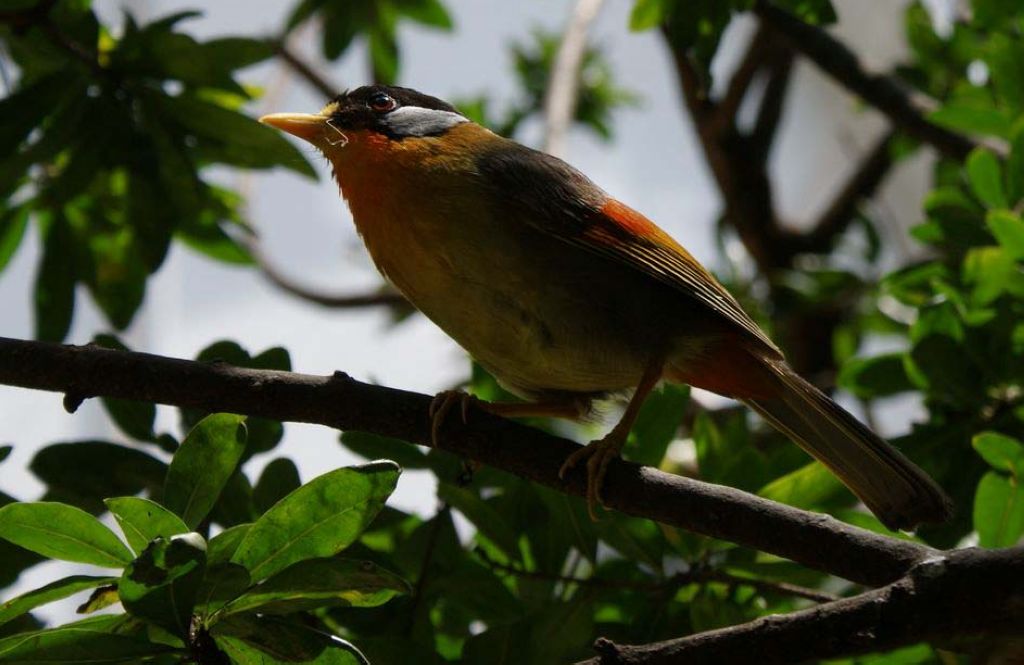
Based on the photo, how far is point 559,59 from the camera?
508 cm

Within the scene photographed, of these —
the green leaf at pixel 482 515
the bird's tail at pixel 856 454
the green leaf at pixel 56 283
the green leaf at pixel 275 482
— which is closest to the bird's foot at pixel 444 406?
the green leaf at pixel 482 515

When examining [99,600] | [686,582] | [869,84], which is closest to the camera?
[99,600]

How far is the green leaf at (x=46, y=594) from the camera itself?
6.16ft

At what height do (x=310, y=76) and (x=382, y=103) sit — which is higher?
(x=310, y=76)

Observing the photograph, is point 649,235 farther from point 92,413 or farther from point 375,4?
point 92,413

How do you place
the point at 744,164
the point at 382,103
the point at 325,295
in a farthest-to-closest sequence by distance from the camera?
the point at 325,295 → the point at 744,164 → the point at 382,103

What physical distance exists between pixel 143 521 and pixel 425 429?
60cm

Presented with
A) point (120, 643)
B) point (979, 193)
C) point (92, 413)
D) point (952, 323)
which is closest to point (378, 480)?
point (120, 643)

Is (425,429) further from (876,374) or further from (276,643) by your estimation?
(876,374)

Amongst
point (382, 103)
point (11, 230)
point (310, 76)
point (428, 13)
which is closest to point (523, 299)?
point (382, 103)

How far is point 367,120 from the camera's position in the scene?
3373 mm

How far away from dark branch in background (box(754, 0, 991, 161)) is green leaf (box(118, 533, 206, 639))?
2891 millimetres

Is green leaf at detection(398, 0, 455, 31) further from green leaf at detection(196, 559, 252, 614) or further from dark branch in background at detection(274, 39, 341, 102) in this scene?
green leaf at detection(196, 559, 252, 614)

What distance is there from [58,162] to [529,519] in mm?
1889
